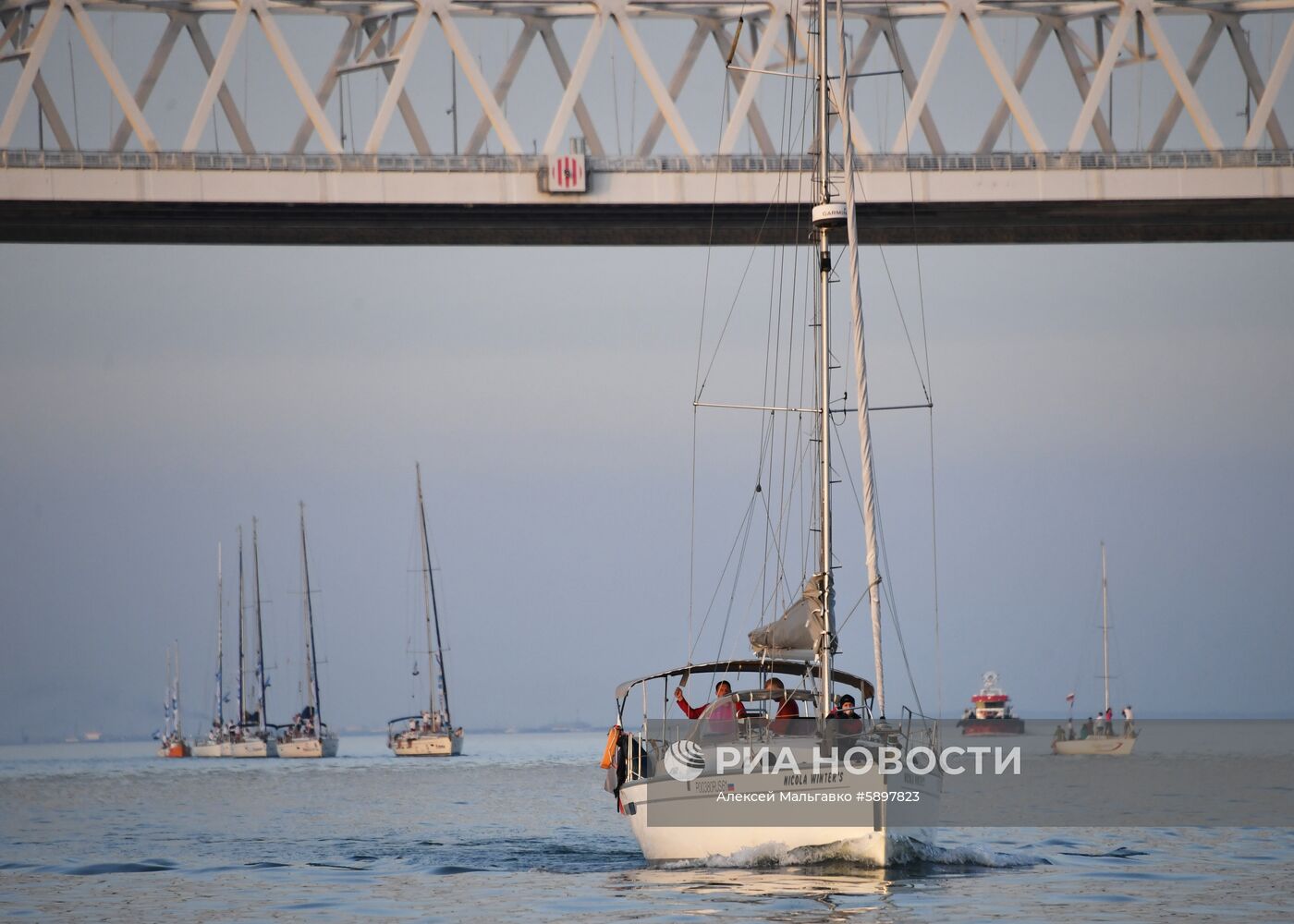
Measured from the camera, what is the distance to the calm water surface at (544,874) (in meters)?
19.9

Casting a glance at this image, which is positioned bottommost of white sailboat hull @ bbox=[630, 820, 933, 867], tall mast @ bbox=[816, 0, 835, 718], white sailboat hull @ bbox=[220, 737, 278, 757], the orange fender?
white sailboat hull @ bbox=[220, 737, 278, 757]

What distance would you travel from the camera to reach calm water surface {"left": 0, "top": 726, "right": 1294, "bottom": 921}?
783 inches

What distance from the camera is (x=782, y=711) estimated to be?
23406 mm

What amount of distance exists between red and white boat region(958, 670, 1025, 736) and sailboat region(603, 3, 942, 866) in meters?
81.5

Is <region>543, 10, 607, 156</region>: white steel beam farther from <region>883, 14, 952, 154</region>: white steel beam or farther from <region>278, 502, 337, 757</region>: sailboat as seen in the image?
<region>278, 502, 337, 757</region>: sailboat

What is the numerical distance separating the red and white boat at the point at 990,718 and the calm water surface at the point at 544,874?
2633 inches

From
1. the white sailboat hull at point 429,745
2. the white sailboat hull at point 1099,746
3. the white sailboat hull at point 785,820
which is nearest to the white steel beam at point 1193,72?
the white sailboat hull at point 785,820

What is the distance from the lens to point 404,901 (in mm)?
21094

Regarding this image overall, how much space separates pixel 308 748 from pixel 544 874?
67761 mm

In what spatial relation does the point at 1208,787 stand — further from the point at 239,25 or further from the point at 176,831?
the point at 239,25

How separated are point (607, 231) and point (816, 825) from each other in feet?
86.6

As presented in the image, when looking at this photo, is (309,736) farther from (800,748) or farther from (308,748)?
(800,748)

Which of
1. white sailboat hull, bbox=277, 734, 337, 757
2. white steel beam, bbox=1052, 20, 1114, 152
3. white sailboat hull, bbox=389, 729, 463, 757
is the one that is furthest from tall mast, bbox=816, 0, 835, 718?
white sailboat hull, bbox=277, 734, 337, 757

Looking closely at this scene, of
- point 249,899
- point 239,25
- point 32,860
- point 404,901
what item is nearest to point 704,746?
point 404,901
